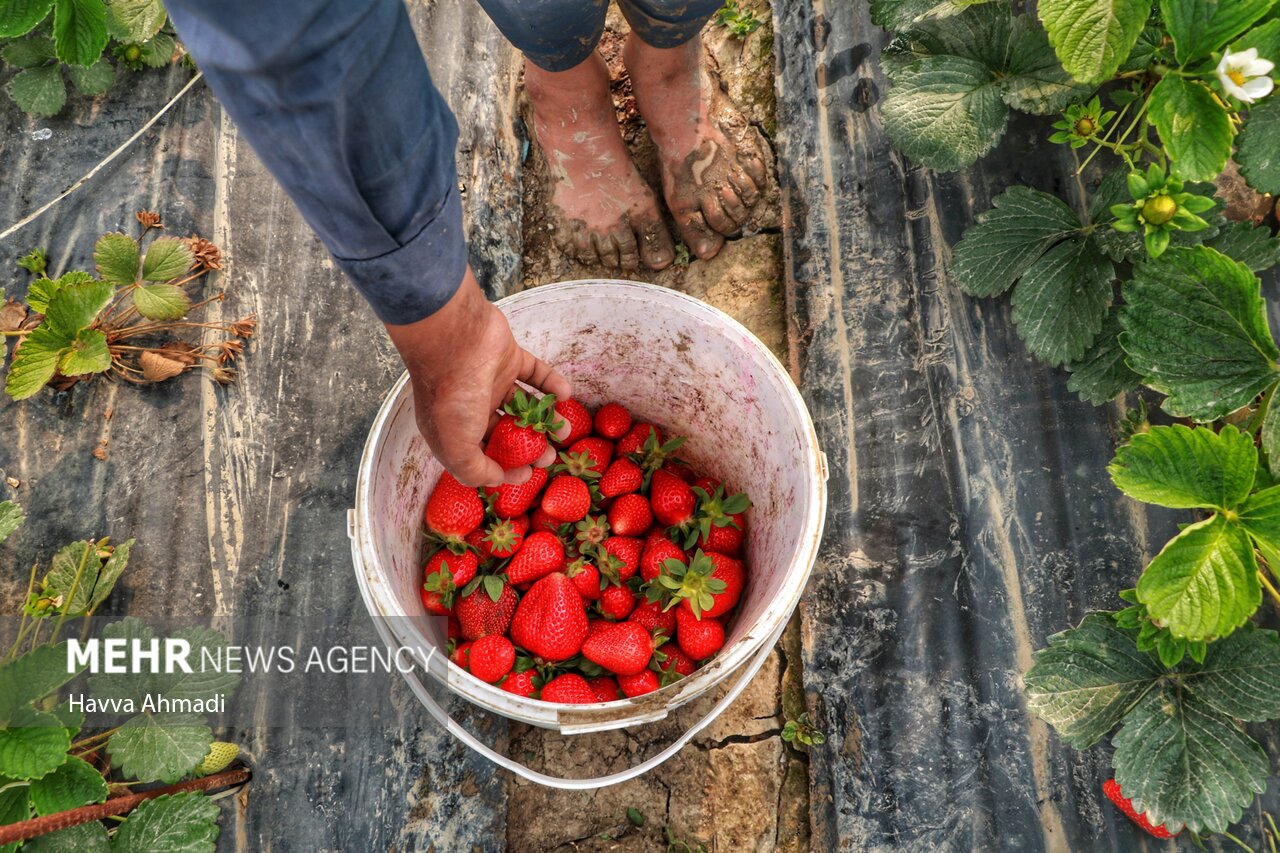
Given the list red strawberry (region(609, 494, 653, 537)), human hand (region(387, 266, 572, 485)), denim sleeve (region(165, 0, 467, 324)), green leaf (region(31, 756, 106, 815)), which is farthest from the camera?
red strawberry (region(609, 494, 653, 537))

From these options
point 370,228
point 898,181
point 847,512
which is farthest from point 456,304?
point 898,181

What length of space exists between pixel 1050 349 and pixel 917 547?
0.42 meters

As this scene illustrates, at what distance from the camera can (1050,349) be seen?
1338mm

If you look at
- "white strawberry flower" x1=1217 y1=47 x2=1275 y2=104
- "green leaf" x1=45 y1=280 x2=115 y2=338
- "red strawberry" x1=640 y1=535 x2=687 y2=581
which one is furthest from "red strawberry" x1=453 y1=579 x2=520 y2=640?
"white strawberry flower" x1=1217 y1=47 x2=1275 y2=104

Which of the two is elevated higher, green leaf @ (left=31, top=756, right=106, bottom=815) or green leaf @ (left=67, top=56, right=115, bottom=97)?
green leaf @ (left=67, top=56, right=115, bottom=97)

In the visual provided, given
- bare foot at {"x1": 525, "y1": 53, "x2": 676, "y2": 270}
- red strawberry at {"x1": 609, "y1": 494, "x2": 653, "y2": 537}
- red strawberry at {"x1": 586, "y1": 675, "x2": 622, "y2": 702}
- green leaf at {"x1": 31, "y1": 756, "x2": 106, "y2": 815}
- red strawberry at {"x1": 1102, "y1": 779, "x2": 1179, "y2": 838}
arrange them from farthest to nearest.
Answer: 1. bare foot at {"x1": 525, "y1": 53, "x2": 676, "y2": 270}
2. red strawberry at {"x1": 609, "y1": 494, "x2": 653, "y2": 537}
3. red strawberry at {"x1": 586, "y1": 675, "x2": 622, "y2": 702}
4. red strawberry at {"x1": 1102, "y1": 779, "x2": 1179, "y2": 838}
5. green leaf at {"x1": 31, "y1": 756, "x2": 106, "y2": 815}

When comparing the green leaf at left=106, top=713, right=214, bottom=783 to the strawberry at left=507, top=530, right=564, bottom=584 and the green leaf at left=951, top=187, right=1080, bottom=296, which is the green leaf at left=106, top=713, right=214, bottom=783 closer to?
the strawberry at left=507, top=530, right=564, bottom=584

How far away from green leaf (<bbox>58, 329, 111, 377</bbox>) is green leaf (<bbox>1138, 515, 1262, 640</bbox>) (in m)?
1.70

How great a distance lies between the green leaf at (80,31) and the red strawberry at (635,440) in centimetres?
121

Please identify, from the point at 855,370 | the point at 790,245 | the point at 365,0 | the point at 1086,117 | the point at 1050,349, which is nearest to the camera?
the point at 365,0

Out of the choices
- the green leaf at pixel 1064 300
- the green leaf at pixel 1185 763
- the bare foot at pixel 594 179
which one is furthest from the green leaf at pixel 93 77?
the green leaf at pixel 1185 763

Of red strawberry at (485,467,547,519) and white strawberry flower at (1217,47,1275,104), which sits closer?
white strawberry flower at (1217,47,1275,104)

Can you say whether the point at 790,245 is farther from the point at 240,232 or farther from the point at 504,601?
the point at 240,232

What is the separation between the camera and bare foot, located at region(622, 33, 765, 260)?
1630mm
